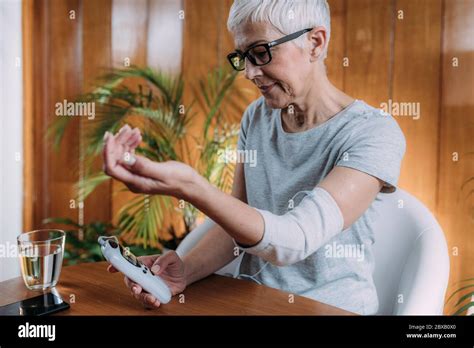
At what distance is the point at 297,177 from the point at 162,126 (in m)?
0.77

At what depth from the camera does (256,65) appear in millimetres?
1045

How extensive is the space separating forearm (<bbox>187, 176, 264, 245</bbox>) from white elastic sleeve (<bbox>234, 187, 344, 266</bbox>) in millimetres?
17

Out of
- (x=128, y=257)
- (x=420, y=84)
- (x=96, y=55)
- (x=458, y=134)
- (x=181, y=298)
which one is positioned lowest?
(x=181, y=298)

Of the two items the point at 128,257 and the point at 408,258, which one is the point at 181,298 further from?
the point at 408,258

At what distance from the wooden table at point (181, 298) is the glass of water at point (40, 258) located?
4 cm

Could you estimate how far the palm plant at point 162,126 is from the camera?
Result: 1573 millimetres

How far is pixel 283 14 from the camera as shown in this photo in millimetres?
989

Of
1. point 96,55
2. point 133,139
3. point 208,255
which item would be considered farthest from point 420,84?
point 96,55

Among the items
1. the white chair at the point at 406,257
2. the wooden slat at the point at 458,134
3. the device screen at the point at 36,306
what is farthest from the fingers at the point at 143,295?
the wooden slat at the point at 458,134

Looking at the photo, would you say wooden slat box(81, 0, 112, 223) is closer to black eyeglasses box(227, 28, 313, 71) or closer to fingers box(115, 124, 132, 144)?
black eyeglasses box(227, 28, 313, 71)

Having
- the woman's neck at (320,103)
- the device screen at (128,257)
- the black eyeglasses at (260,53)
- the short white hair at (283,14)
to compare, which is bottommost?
the device screen at (128,257)

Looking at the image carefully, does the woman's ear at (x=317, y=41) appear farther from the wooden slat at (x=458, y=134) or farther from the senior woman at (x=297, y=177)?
the wooden slat at (x=458, y=134)
